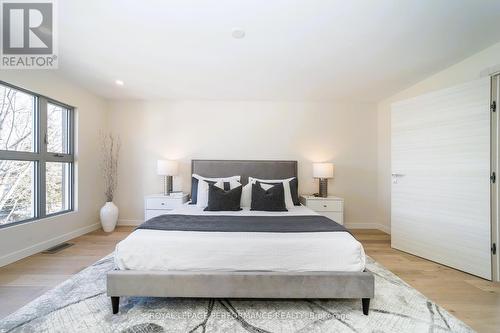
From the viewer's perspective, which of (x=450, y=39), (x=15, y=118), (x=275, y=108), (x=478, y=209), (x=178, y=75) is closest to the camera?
(x=450, y=39)

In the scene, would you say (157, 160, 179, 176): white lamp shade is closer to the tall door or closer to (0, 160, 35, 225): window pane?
(0, 160, 35, 225): window pane

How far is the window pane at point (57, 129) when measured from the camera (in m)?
3.34

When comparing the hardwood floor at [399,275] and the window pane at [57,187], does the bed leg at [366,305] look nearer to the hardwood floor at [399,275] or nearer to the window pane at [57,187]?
the hardwood floor at [399,275]

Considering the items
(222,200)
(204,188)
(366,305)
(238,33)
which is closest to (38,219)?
(204,188)

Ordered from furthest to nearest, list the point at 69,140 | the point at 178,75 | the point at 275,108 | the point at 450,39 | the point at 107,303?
1. the point at 275,108
2. the point at 69,140
3. the point at 178,75
4. the point at 450,39
5. the point at 107,303

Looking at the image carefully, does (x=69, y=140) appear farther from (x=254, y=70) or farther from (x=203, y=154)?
(x=254, y=70)

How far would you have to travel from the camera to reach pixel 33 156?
3016mm

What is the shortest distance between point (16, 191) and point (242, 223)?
299 cm

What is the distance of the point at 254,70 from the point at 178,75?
3.59 ft

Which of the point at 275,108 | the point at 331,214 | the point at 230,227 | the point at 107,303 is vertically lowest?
the point at 107,303

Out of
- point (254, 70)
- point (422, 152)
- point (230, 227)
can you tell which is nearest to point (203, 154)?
point (254, 70)

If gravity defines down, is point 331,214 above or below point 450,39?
Answer: below

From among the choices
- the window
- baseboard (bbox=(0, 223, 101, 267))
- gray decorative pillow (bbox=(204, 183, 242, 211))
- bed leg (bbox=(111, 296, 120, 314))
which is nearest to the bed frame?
bed leg (bbox=(111, 296, 120, 314))

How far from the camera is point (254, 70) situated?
297cm
